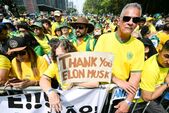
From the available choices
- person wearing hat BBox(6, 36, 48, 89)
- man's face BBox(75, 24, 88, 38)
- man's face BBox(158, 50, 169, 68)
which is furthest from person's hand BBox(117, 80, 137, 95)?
man's face BBox(75, 24, 88, 38)

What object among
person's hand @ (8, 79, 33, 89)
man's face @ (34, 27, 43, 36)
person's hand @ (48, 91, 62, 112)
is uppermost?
man's face @ (34, 27, 43, 36)

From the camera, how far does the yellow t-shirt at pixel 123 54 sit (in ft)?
12.1

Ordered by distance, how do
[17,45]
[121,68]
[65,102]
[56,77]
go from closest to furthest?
[121,68] → [65,102] → [56,77] → [17,45]

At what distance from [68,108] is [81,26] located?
251 cm

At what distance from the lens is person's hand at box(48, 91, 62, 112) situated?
11.9ft

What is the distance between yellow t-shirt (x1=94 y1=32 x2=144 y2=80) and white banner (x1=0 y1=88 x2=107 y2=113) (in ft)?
1.10

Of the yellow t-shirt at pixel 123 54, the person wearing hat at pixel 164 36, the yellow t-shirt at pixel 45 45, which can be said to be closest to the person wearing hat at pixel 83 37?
the yellow t-shirt at pixel 45 45

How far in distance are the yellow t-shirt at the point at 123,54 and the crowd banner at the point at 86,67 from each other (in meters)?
0.16

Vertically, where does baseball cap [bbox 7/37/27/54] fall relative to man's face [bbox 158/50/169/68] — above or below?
above

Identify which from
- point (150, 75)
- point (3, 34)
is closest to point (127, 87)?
point (150, 75)

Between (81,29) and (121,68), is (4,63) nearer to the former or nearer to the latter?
(121,68)

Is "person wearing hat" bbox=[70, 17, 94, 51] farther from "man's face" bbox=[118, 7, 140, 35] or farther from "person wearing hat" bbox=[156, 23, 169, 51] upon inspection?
"person wearing hat" bbox=[156, 23, 169, 51]

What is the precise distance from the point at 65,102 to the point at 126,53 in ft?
3.20

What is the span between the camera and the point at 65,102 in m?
3.85
